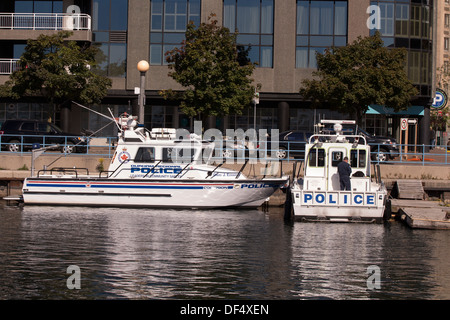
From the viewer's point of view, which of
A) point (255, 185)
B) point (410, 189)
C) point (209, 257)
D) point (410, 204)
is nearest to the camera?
point (209, 257)

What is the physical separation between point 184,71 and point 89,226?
17424 millimetres

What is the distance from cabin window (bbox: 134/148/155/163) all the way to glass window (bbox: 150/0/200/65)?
2185 cm

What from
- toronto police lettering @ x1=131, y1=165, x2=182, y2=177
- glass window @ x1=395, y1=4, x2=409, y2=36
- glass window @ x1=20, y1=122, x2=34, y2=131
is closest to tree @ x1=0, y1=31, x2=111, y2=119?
glass window @ x1=20, y1=122, x2=34, y2=131

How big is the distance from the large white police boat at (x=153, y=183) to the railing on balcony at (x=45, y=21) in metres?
21.8

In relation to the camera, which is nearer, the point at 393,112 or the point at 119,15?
the point at 119,15

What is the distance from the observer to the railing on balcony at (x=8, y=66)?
48125mm

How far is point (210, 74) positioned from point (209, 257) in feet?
71.0

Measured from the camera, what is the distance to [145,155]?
90.5ft

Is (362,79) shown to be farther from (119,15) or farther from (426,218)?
(119,15)

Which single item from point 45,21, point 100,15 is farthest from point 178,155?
point 45,21

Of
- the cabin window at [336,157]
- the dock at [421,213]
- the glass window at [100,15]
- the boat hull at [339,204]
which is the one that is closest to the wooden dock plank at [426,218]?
the dock at [421,213]

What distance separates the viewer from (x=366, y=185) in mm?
25609

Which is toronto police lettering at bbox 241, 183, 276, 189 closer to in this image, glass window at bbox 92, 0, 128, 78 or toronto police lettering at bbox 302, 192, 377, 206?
toronto police lettering at bbox 302, 192, 377, 206
